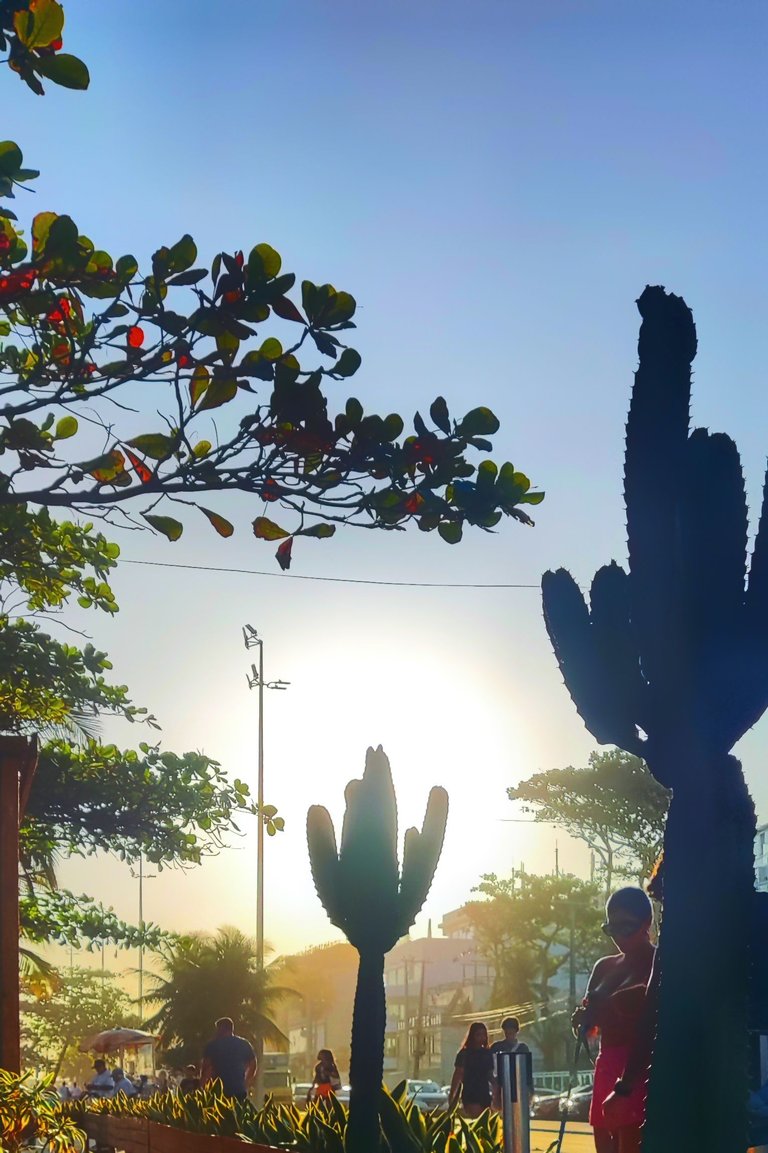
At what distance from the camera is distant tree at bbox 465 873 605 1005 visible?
6694 centimetres

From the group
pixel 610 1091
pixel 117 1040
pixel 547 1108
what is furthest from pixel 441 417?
pixel 547 1108

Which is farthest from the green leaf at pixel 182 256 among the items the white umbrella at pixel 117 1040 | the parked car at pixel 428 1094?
the parked car at pixel 428 1094

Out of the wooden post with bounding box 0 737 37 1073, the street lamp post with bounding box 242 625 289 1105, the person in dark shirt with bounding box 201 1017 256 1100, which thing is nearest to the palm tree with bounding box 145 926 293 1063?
the street lamp post with bounding box 242 625 289 1105

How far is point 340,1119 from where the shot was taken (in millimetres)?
8109

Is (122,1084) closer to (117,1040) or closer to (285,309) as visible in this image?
(117,1040)

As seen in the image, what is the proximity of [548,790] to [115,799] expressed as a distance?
92.6 feet

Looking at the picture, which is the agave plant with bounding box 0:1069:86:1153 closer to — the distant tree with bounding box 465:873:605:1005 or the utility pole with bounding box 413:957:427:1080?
the utility pole with bounding box 413:957:427:1080

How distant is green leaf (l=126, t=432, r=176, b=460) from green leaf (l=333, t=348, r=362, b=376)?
65 centimetres

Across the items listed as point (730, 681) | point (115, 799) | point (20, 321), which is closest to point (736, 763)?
point (730, 681)

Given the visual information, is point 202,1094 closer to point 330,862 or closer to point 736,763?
point 330,862

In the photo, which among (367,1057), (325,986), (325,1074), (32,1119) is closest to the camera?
(32,1119)

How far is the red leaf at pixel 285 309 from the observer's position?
15.3 ft

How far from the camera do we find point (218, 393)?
496 centimetres

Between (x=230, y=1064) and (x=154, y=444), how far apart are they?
348 inches
